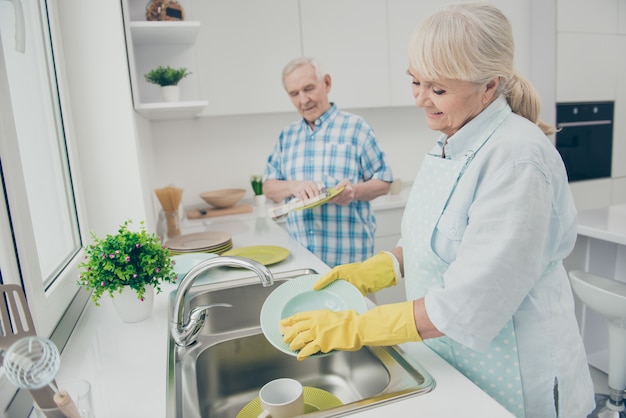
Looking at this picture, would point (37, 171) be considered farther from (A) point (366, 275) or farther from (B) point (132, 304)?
(A) point (366, 275)

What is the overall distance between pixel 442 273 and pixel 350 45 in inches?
87.9

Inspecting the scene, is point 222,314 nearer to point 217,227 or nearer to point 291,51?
point 217,227

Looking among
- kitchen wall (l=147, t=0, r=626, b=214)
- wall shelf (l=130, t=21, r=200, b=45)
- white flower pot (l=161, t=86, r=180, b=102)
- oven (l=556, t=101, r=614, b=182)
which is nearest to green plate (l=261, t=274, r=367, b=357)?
white flower pot (l=161, t=86, r=180, b=102)

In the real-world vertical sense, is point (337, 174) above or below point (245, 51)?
below

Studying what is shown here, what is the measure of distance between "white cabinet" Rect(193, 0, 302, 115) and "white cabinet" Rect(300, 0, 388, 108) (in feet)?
0.36

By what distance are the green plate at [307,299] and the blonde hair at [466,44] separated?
54 cm

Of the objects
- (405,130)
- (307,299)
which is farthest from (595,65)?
(307,299)

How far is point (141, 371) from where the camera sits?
92 centimetres

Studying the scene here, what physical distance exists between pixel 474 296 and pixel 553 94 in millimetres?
3187

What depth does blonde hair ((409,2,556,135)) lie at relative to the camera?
2.60 feet

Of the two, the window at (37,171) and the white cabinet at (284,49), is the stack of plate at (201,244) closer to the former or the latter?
the window at (37,171)

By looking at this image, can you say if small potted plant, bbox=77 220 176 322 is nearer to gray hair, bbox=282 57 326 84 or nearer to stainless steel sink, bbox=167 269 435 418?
stainless steel sink, bbox=167 269 435 418

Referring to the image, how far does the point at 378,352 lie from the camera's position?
3.14 ft

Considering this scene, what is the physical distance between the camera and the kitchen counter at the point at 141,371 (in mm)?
755
